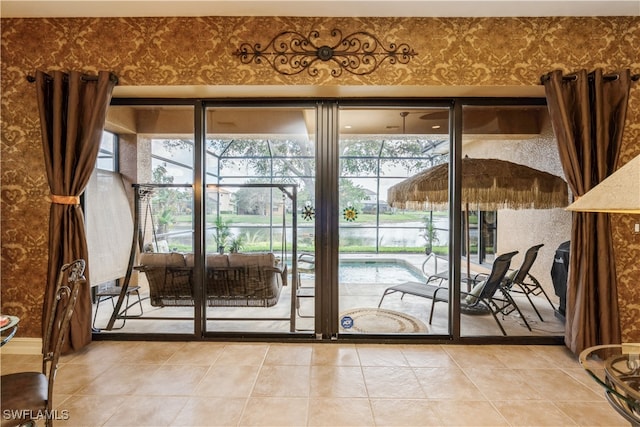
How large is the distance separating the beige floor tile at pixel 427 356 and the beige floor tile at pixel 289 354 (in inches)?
32.1

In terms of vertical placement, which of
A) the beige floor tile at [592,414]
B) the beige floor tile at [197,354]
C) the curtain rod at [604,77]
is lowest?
the beige floor tile at [592,414]

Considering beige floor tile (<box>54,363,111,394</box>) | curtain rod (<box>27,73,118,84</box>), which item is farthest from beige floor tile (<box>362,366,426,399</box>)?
curtain rod (<box>27,73,118,84</box>)

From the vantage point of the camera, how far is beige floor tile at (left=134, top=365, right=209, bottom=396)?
2.14m

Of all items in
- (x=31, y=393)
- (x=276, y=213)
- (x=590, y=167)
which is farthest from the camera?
(x=276, y=213)

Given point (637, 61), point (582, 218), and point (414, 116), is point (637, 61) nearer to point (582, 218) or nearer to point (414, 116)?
point (582, 218)

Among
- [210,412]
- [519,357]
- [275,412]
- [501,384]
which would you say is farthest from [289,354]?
[519,357]

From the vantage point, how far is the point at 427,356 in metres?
2.65

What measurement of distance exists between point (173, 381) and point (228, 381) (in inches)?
15.3

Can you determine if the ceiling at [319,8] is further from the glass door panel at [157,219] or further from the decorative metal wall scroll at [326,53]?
the glass door panel at [157,219]

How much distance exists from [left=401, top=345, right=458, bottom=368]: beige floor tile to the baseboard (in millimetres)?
3110

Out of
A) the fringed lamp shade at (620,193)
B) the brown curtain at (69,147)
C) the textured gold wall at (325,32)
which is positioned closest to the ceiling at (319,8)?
the textured gold wall at (325,32)

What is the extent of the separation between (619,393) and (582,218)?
1756 millimetres

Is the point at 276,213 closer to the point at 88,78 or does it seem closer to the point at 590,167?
the point at 88,78

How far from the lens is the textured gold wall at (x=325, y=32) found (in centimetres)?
263
